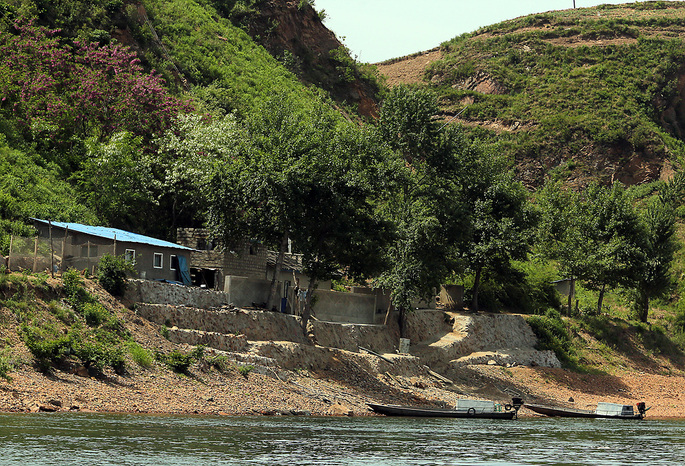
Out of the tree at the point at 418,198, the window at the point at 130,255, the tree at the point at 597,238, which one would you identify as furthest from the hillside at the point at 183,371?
the tree at the point at 597,238

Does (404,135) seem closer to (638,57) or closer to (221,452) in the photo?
(221,452)

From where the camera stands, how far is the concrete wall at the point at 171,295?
140 ft

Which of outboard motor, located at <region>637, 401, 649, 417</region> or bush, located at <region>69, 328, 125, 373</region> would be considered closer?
bush, located at <region>69, 328, 125, 373</region>

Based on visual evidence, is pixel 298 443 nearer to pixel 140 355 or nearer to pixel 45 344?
pixel 140 355

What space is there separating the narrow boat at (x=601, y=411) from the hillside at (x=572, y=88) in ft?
199

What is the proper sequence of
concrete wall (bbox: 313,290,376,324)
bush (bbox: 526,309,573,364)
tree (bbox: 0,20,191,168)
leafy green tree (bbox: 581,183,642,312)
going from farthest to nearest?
leafy green tree (bbox: 581,183,642,312)
bush (bbox: 526,309,573,364)
tree (bbox: 0,20,191,168)
concrete wall (bbox: 313,290,376,324)

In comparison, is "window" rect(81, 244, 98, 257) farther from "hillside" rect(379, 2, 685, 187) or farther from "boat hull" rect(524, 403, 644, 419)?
"hillside" rect(379, 2, 685, 187)

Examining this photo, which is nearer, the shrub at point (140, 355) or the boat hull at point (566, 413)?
the shrub at point (140, 355)

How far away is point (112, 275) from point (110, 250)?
2.07 metres

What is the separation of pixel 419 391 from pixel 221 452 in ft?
76.4

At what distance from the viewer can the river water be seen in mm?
26358

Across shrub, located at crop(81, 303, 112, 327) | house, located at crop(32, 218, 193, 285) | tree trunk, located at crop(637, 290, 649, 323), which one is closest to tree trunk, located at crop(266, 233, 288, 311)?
house, located at crop(32, 218, 193, 285)

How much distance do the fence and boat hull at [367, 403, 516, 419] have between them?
50.7 ft

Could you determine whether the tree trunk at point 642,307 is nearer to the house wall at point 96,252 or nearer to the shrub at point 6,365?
the house wall at point 96,252
